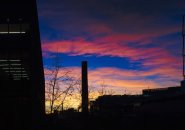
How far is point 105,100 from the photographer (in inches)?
2921

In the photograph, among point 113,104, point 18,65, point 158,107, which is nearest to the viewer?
point 18,65

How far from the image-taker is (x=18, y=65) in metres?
27.0

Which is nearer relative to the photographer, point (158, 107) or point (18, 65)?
point (18, 65)

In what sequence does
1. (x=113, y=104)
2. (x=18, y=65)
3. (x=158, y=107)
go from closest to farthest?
(x=18, y=65) < (x=158, y=107) < (x=113, y=104)

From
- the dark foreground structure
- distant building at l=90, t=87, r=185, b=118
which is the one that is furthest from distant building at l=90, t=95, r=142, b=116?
the dark foreground structure

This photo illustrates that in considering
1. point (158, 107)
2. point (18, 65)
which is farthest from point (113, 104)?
point (18, 65)

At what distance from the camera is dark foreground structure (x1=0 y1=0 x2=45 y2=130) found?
920 inches

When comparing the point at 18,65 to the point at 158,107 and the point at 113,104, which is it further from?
the point at 113,104

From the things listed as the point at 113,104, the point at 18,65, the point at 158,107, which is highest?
the point at 18,65

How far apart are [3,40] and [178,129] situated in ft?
55.2

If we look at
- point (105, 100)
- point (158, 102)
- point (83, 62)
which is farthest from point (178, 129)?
point (105, 100)

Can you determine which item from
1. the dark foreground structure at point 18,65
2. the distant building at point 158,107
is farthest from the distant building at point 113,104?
the dark foreground structure at point 18,65

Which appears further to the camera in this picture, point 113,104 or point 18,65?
point 113,104

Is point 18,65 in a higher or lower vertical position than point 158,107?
higher
